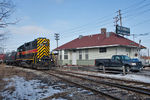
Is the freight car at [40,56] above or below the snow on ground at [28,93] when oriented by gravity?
above

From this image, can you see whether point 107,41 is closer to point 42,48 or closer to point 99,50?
point 99,50

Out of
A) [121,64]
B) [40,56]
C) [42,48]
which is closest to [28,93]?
[40,56]

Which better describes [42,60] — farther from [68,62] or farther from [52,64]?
[68,62]

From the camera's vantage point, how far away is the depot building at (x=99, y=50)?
73.0ft

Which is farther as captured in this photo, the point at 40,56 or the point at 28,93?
the point at 40,56

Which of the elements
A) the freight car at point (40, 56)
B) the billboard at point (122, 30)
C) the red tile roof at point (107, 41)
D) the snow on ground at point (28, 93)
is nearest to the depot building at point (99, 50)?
the red tile roof at point (107, 41)

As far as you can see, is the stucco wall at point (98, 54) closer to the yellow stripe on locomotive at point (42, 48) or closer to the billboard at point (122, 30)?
the billboard at point (122, 30)

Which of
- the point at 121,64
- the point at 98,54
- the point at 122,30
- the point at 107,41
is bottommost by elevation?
the point at 121,64

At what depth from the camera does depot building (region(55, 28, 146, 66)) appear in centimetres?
2227

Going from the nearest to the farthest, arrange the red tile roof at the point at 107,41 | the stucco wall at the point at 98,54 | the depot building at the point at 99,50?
the stucco wall at the point at 98,54 < the depot building at the point at 99,50 < the red tile roof at the point at 107,41

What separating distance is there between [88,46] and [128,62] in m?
10.5

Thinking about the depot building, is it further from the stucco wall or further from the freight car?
the freight car

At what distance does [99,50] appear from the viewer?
2386 centimetres

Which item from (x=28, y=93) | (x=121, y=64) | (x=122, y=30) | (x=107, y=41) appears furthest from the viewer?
(x=122, y=30)
